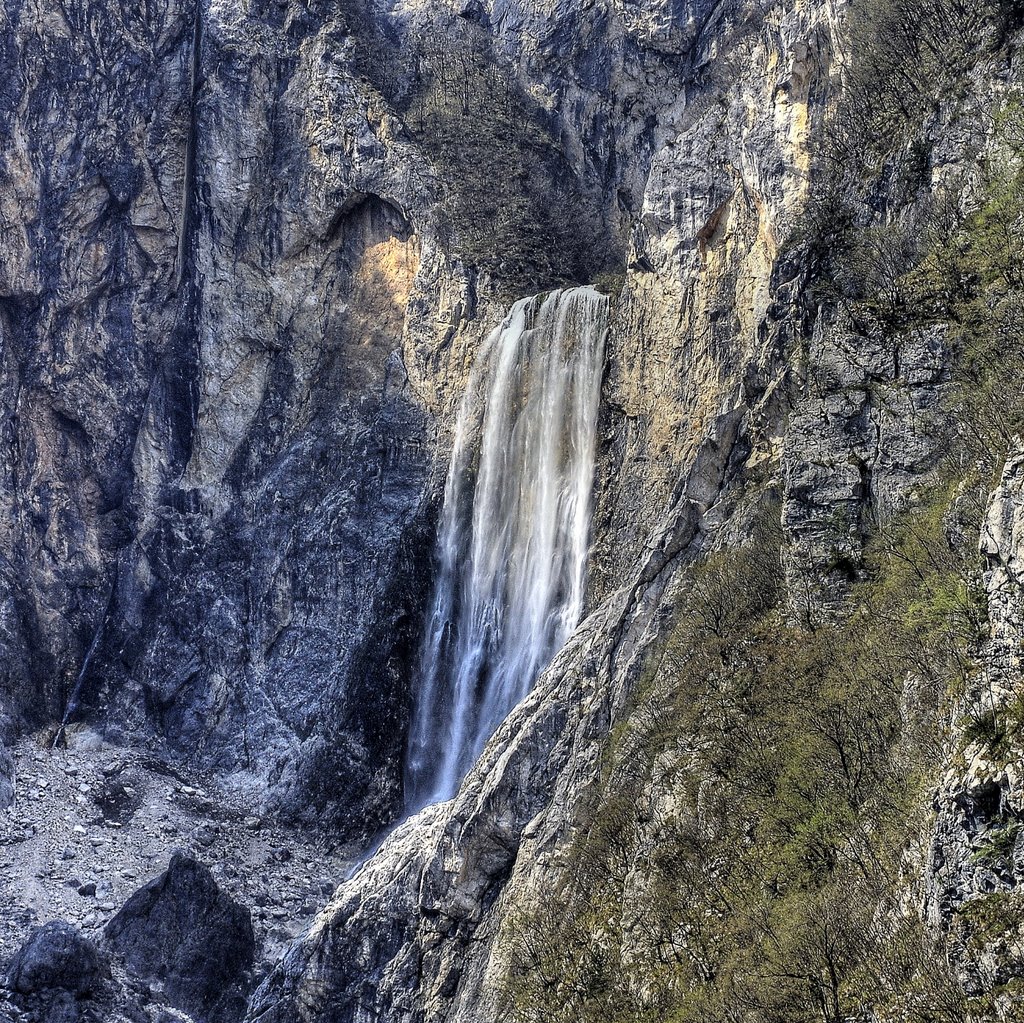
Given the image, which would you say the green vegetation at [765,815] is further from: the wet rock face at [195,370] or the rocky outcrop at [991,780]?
the wet rock face at [195,370]

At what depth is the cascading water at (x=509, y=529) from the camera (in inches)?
1284

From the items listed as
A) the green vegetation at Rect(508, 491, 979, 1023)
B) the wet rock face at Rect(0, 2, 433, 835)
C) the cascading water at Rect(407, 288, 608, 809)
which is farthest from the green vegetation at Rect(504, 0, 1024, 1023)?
the wet rock face at Rect(0, 2, 433, 835)

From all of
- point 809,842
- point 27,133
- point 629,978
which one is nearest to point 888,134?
point 809,842

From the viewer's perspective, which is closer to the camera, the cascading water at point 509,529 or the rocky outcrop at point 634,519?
the rocky outcrop at point 634,519

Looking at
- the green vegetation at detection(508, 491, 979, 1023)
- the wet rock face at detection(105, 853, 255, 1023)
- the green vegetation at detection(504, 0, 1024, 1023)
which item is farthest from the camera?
the wet rock face at detection(105, 853, 255, 1023)

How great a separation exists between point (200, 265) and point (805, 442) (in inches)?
1221

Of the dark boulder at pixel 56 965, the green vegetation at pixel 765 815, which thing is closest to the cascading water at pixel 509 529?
the dark boulder at pixel 56 965

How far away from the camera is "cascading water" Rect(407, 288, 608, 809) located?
32.6 meters

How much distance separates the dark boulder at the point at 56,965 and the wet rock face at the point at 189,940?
1627 mm

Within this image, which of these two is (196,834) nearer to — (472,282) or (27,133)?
(472,282)

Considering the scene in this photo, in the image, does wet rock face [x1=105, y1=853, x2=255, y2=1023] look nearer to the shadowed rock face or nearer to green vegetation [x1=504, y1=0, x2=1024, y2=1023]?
the shadowed rock face

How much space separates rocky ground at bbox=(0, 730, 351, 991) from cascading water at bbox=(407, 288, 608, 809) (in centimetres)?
433

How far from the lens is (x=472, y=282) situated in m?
38.5

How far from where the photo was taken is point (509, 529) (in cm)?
3484
